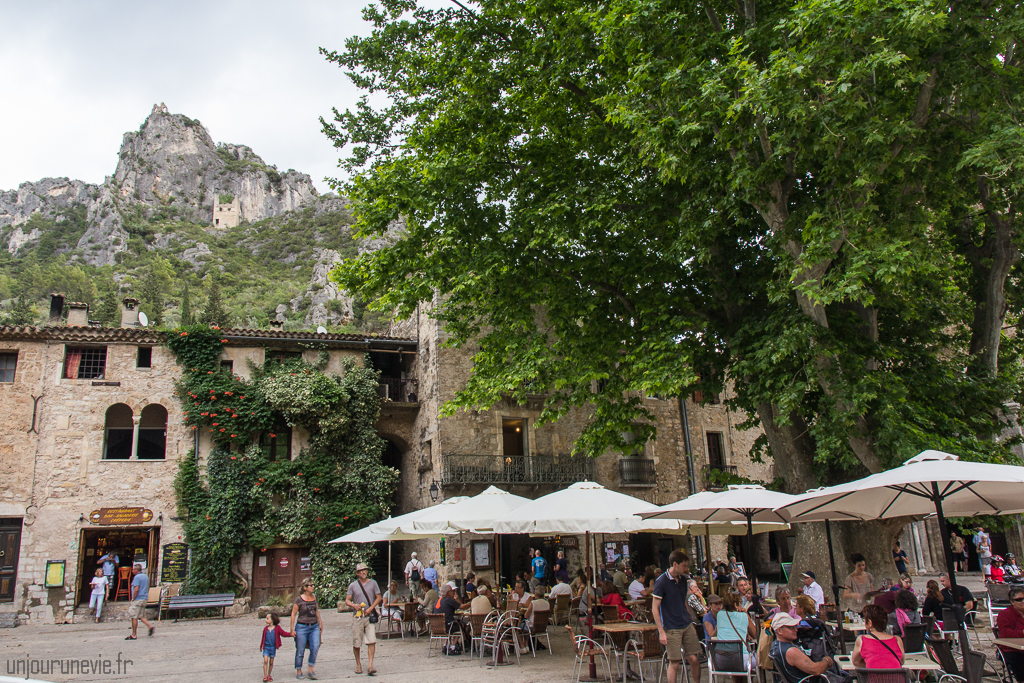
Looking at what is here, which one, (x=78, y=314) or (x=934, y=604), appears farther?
(x=78, y=314)

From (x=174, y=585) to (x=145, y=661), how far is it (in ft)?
28.8

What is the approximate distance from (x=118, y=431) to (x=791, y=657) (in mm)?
21383

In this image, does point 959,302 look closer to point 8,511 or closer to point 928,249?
point 928,249

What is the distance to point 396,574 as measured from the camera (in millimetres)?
23828

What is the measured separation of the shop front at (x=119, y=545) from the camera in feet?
62.1

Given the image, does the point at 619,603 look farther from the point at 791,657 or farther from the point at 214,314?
the point at 214,314

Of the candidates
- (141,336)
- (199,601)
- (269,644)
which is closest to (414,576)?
(199,601)

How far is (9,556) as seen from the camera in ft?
60.2

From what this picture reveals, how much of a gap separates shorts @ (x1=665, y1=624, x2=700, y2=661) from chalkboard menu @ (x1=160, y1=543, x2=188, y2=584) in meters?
16.8

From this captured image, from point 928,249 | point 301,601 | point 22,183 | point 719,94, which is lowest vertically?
point 301,601

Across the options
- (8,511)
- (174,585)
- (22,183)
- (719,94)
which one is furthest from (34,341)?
(22,183)

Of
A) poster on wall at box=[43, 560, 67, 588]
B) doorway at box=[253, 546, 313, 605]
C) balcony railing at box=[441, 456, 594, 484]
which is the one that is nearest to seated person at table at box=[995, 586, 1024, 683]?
balcony railing at box=[441, 456, 594, 484]

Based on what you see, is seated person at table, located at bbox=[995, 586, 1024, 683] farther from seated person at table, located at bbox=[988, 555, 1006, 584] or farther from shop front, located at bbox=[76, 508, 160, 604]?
shop front, located at bbox=[76, 508, 160, 604]

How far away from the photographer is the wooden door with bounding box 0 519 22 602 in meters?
18.2
